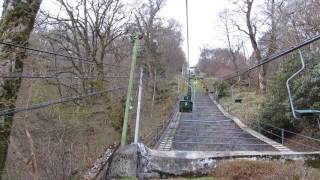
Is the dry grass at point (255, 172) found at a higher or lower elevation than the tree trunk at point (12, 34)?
lower

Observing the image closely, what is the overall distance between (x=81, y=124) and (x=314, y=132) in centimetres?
1013

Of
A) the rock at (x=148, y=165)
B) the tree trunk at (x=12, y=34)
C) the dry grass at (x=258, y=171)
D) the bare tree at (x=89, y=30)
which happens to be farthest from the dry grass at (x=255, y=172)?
the bare tree at (x=89, y=30)

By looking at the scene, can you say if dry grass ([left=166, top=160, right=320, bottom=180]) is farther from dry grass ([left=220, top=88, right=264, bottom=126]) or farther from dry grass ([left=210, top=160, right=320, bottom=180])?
dry grass ([left=220, top=88, right=264, bottom=126])

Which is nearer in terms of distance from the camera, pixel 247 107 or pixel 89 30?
pixel 89 30

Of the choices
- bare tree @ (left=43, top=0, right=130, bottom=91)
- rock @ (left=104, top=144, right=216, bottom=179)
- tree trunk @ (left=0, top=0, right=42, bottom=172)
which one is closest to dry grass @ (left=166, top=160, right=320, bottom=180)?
rock @ (left=104, top=144, right=216, bottom=179)

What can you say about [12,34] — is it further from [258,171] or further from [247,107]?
[247,107]

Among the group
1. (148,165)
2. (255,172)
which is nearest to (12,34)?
(148,165)

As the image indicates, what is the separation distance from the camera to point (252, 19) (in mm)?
34625

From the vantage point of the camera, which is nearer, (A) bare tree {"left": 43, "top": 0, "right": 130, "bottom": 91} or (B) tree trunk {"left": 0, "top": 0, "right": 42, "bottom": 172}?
(B) tree trunk {"left": 0, "top": 0, "right": 42, "bottom": 172}

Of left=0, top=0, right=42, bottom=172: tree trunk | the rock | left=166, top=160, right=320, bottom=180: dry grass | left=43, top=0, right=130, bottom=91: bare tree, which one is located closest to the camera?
left=0, top=0, right=42, bottom=172: tree trunk

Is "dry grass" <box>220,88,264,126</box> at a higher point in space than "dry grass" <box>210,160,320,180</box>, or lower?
higher

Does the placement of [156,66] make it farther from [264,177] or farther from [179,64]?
[264,177]

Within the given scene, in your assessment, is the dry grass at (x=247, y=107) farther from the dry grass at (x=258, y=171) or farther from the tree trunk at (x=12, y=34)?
the tree trunk at (x=12, y=34)

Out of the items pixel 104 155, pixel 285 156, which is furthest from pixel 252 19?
pixel 104 155
